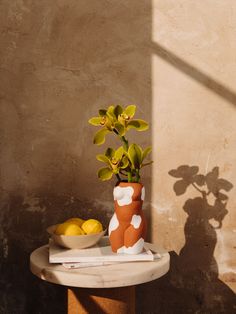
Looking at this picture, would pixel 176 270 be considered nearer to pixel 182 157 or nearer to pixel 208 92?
pixel 182 157

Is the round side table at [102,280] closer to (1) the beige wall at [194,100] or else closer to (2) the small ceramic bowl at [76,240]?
(2) the small ceramic bowl at [76,240]

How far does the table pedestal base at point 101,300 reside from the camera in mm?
1526

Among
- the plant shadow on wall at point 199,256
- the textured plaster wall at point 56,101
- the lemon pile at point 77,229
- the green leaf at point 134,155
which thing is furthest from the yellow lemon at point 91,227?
the plant shadow on wall at point 199,256

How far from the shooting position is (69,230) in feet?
5.46

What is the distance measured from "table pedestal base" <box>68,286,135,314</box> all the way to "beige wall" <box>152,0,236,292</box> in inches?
23.0

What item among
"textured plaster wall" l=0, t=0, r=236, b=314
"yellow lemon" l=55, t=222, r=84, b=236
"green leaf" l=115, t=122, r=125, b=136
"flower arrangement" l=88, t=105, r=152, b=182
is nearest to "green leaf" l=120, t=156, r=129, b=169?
"flower arrangement" l=88, t=105, r=152, b=182

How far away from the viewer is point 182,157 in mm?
2074

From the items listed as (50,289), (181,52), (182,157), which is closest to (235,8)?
(181,52)

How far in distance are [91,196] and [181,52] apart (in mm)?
849

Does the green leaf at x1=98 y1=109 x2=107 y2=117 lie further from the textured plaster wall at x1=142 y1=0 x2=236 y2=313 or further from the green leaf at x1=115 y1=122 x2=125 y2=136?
the textured plaster wall at x1=142 y1=0 x2=236 y2=313

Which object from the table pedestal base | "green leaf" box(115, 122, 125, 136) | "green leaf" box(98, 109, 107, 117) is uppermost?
"green leaf" box(98, 109, 107, 117)

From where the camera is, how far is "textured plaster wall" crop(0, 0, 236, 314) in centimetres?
207

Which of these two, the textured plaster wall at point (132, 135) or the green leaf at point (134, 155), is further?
the textured plaster wall at point (132, 135)

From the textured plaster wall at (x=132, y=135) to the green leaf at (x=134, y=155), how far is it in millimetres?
397
